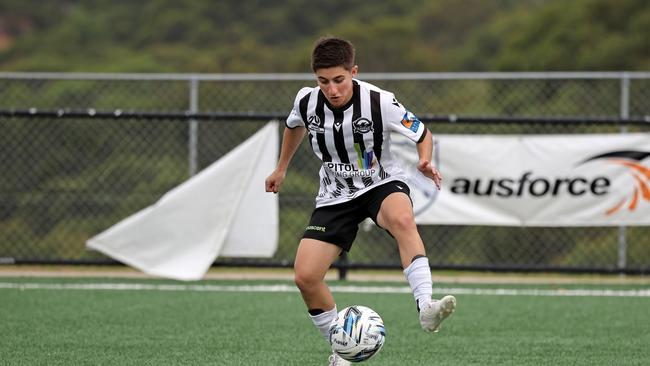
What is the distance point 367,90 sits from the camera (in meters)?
5.90

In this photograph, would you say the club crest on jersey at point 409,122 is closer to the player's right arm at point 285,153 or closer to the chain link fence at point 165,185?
the player's right arm at point 285,153

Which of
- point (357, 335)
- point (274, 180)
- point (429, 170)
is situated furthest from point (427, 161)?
point (274, 180)

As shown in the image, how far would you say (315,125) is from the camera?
5.91m

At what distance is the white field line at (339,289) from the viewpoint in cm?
941

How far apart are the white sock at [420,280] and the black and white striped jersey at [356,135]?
51 cm

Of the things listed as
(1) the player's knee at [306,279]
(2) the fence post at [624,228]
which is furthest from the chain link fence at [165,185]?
(1) the player's knee at [306,279]

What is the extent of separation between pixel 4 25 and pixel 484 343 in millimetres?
53195

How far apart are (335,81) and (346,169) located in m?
0.47

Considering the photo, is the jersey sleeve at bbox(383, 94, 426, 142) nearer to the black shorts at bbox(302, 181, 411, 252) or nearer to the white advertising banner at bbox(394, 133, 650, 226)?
the black shorts at bbox(302, 181, 411, 252)

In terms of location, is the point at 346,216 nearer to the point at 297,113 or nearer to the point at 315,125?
the point at 315,125

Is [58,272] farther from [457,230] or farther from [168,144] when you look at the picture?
[457,230]

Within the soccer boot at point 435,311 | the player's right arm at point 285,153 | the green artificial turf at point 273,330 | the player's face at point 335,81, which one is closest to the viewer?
the soccer boot at point 435,311

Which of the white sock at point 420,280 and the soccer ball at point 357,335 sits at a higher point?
the white sock at point 420,280

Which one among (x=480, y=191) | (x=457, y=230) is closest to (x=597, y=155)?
(x=480, y=191)
